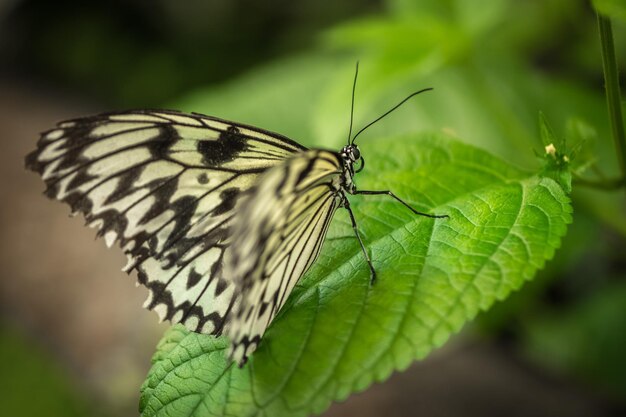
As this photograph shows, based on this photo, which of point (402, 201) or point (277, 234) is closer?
point (277, 234)

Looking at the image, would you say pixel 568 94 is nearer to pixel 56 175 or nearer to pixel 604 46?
pixel 604 46

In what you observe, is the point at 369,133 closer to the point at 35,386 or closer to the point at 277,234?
the point at 277,234

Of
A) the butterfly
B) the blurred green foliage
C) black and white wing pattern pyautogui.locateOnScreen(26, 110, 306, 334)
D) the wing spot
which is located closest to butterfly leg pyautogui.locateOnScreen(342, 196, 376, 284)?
the butterfly

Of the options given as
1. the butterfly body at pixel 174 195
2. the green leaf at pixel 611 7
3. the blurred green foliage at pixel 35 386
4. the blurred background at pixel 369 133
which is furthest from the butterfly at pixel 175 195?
the blurred green foliage at pixel 35 386

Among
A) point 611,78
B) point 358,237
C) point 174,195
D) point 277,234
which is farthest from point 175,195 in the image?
point 611,78

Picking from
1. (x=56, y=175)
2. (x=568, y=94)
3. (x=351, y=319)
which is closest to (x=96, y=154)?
(x=56, y=175)

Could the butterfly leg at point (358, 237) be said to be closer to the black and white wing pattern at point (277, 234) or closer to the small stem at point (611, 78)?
the black and white wing pattern at point (277, 234)
